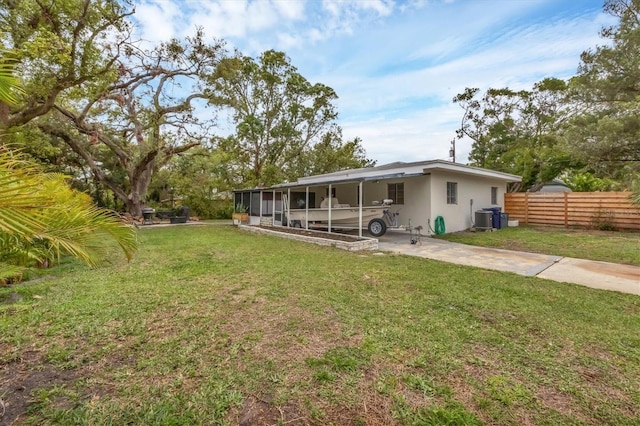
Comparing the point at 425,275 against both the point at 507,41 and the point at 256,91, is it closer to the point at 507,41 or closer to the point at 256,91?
the point at 507,41

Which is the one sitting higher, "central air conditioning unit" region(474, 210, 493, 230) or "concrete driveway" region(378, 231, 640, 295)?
"central air conditioning unit" region(474, 210, 493, 230)

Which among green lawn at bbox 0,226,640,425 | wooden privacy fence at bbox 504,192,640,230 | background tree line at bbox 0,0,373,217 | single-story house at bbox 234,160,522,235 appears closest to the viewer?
green lawn at bbox 0,226,640,425

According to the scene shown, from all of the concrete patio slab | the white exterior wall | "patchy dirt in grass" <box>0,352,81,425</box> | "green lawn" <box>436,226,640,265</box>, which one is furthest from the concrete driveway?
"patchy dirt in grass" <box>0,352,81,425</box>

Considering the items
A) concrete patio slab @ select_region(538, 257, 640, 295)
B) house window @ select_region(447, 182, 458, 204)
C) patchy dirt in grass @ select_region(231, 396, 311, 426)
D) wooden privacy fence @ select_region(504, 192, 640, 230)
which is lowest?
patchy dirt in grass @ select_region(231, 396, 311, 426)

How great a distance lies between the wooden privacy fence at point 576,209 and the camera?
36.9 ft

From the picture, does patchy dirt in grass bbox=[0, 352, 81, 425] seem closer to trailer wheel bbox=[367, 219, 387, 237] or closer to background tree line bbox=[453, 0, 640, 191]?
trailer wheel bbox=[367, 219, 387, 237]

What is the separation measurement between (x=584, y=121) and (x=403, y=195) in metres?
8.54

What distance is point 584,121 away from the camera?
12.7 metres

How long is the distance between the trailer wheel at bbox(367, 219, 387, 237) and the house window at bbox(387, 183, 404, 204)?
6.71ft

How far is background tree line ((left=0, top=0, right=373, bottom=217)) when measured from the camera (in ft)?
29.8

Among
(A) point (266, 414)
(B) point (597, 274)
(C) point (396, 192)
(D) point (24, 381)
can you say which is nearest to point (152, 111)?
(C) point (396, 192)

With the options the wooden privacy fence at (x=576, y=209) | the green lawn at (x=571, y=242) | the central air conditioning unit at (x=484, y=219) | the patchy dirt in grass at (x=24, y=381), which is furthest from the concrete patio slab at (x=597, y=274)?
the wooden privacy fence at (x=576, y=209)

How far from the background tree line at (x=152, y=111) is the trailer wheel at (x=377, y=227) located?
32.3 feet

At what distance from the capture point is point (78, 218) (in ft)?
6.45
